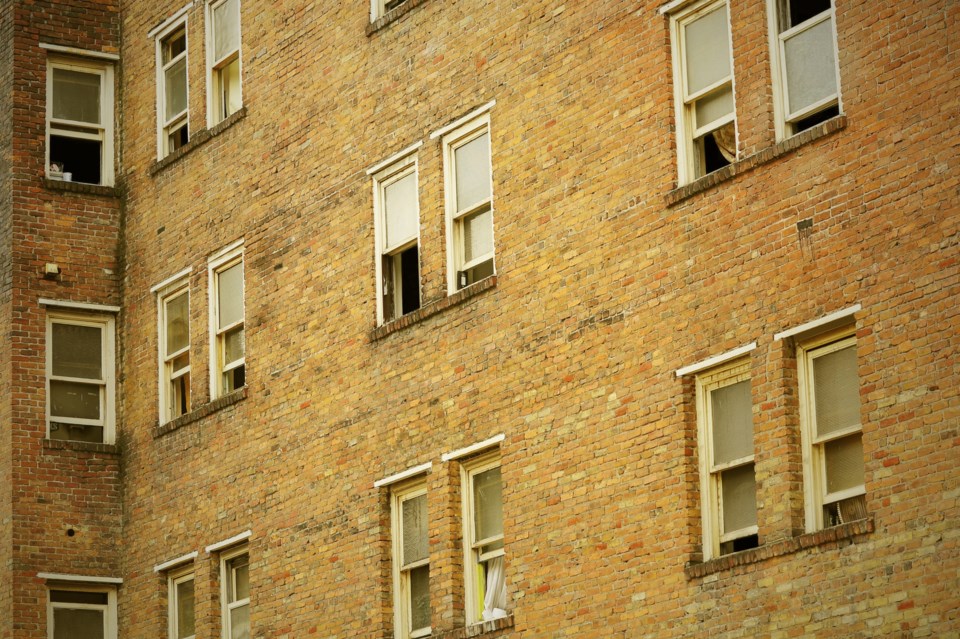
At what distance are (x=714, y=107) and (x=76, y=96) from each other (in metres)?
12.9

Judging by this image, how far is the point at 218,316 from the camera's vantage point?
26281 millimetres

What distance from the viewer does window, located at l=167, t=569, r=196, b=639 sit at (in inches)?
1021

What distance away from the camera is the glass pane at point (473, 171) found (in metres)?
21.8

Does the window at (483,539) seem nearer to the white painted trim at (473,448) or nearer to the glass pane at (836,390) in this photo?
the white painted trim at (473,448)

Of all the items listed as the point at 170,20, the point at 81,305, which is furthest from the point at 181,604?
the point at 170,20

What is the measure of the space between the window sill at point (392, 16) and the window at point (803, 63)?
19.1 ft

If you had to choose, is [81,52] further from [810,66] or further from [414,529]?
[810,66]

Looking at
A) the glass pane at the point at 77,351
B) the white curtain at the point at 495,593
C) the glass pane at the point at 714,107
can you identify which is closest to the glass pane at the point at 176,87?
the glass pane at the point at 77,351

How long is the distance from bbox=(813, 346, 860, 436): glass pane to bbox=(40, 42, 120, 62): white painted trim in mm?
15144

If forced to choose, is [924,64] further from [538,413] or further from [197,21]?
[197,21]

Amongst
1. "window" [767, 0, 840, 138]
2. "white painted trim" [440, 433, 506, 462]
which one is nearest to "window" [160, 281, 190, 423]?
"white painted trim" [440, 433, 506, 462]

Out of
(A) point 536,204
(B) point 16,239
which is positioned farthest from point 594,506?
(B) point 16,239

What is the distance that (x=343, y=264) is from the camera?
2362cm

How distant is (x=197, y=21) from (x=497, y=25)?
7209mm
